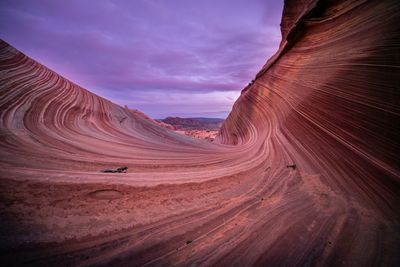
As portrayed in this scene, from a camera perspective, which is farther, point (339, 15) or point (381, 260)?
point (339, 15)

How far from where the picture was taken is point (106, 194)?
181 cm

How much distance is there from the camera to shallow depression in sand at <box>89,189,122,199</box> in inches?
69.4

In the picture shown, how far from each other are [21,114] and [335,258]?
14.7ft

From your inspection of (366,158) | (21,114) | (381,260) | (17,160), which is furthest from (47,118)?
(366,158)

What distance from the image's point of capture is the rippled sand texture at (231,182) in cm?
129

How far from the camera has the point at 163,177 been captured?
7.70 ft

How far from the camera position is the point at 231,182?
→ 97.0 inches

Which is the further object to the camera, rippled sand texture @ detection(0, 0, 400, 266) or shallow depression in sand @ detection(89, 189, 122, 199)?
shallow depression in sand @ detection(89, 189, 122, 199)

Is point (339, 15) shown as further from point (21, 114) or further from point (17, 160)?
point (21, 114)

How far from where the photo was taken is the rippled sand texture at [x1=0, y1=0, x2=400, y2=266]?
1285mm

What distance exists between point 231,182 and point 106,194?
143 cm

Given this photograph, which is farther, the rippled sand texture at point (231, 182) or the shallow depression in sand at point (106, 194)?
the shallow depression in sand at point (106, 194)

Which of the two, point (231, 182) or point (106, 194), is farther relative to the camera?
point (231, 182)

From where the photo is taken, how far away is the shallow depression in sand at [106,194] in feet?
5.78
